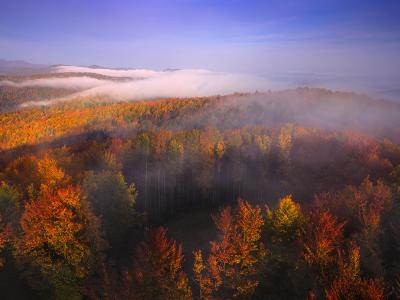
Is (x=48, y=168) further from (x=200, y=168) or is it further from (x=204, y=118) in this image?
(x=204, y=118)

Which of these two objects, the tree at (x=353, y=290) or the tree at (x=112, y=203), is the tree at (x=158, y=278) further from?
the tree at (x=112, y=203)

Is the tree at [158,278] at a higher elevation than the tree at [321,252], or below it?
below

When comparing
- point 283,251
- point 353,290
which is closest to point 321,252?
point 283,251

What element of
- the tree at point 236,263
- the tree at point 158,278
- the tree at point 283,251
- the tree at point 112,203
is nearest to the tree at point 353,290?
the tree at point 283,251

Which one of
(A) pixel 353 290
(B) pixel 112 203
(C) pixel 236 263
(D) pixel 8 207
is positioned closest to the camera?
(A) pixel 353 290

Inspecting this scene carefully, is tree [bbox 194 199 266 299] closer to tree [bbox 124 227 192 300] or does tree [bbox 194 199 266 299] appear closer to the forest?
the forest

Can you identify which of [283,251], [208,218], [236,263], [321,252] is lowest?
[208,218]

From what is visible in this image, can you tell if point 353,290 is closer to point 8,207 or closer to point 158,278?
point 158,278

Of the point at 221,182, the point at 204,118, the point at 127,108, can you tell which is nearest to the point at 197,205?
the point at 221,182

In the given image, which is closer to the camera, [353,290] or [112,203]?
[353,290]
